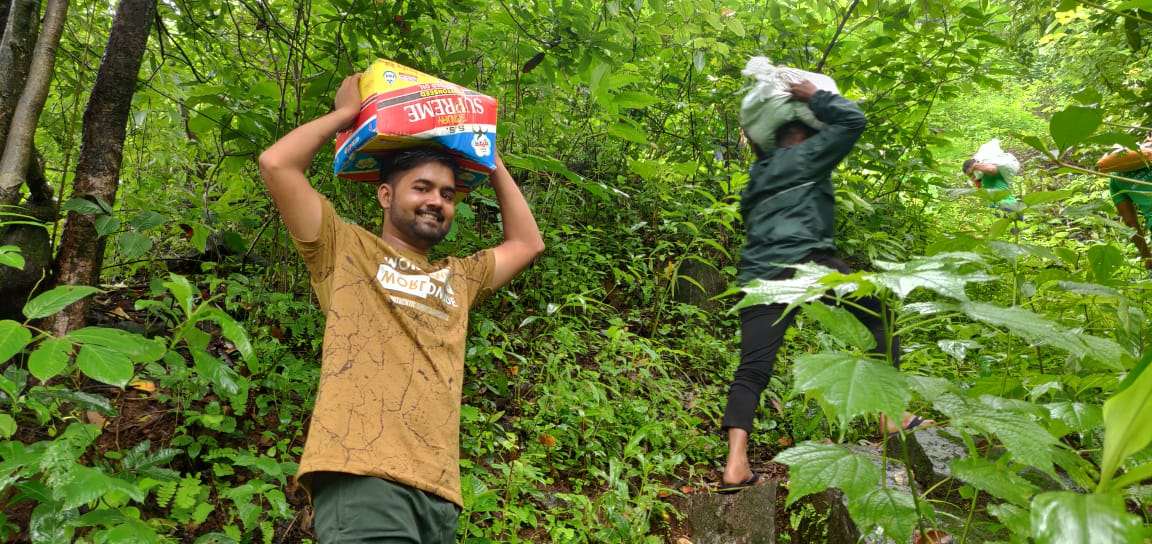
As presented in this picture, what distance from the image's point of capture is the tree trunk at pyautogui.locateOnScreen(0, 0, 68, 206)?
2.20 meters

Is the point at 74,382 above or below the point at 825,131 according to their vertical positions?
below

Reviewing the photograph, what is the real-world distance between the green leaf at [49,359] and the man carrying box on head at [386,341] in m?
0.63

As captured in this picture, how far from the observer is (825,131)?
2842 millimetres

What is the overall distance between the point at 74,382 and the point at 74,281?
0.35m

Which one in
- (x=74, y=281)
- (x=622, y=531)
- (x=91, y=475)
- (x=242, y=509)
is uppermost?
(x=74, y=281)

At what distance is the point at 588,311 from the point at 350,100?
256 cm

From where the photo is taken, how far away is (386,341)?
6.40 ft

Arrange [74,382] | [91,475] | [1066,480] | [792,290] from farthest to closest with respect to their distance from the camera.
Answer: [1066,480] < [74,382] < [91,475] < [792,290]

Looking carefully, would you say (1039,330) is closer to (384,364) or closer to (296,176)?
(384,364)

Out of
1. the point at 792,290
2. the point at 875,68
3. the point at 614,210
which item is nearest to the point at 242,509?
the point at 792,290

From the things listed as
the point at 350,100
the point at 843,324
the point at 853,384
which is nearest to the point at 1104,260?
the point at 843,324

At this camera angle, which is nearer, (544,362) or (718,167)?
(544,362)

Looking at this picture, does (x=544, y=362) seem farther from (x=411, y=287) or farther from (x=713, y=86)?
(x=713, y=86)

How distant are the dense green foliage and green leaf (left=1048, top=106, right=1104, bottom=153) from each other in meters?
0.01
